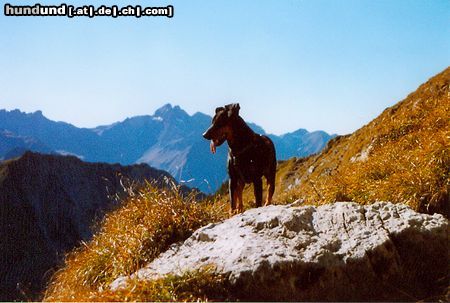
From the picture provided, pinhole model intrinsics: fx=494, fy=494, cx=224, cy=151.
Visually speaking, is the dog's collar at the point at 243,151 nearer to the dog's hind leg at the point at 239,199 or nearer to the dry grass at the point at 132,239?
the dog's hind leg at the point at 239,199

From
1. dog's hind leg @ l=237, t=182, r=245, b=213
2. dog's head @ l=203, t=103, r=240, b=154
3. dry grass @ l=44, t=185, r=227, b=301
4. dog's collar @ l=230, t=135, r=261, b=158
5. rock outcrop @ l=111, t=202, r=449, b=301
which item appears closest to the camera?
rock outcrop @ l=111, t=202, r=449, b=301

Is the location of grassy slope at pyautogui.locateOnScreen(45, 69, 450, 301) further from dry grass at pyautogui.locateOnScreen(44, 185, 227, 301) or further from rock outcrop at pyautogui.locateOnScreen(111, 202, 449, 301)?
rock outcrop at pyautogui.locateOnScreen(111, 202, 449, 301)

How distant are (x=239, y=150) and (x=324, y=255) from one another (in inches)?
151

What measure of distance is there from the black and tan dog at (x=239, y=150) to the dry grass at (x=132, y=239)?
43.3 inches

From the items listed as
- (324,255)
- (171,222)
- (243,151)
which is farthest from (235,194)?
(324,255)

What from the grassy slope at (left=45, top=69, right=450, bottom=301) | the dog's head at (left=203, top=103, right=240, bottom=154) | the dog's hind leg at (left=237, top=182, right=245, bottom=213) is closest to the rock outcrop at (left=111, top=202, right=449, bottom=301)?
the grassy slope at (left=45, top=69, right=450, bottom=301)

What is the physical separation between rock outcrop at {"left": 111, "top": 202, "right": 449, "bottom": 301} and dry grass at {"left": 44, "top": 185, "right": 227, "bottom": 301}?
35 cm

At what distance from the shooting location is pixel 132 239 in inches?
261

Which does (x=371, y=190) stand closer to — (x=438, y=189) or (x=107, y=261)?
(x=438, y=189)

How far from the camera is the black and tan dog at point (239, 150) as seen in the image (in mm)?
8836

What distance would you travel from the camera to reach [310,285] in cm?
538

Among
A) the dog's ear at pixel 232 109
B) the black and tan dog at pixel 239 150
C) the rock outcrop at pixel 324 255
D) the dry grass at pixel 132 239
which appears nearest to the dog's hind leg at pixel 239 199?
the black and tan dog at pixel 239 150

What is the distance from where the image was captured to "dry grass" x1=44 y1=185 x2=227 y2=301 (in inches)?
248

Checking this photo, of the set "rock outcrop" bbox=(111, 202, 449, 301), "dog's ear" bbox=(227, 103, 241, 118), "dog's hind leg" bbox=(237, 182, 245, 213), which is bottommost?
"rock outcrop" bbox=(111, 202, 449, 301)
